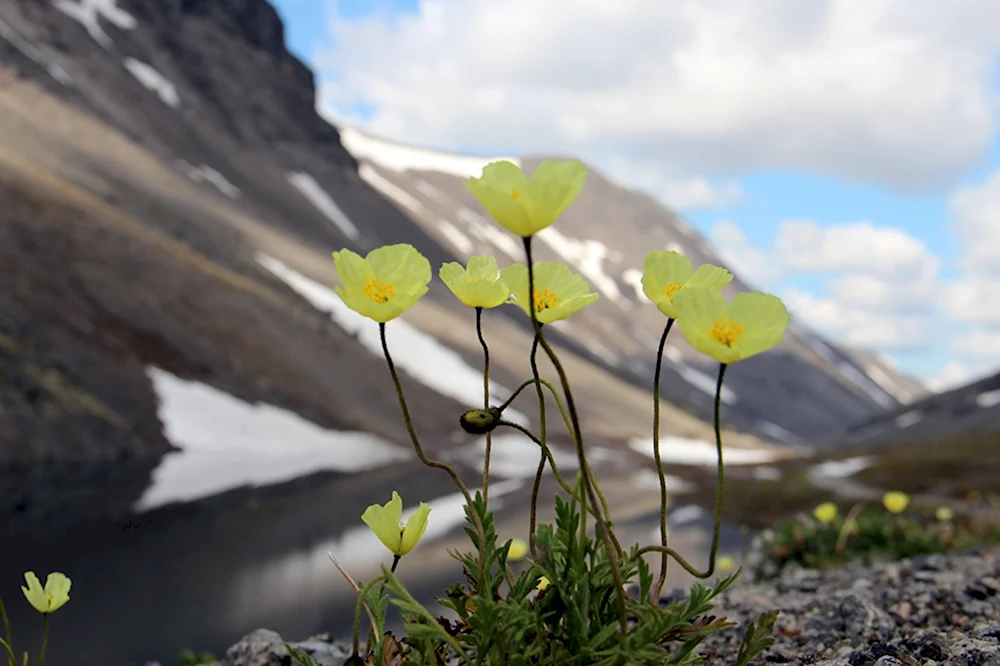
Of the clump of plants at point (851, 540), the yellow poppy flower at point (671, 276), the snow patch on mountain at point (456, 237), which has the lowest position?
the yellow poppy flower at point (671, 276)

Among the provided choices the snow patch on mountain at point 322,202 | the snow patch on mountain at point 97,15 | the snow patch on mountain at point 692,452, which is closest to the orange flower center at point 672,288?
the snow patch on mountain at point 692,452

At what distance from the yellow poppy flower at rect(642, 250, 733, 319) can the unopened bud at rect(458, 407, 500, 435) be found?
2.82 ft

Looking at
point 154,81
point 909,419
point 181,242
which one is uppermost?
point 154,81

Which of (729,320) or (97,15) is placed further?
(97,15)

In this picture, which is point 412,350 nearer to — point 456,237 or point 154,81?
point 154,81

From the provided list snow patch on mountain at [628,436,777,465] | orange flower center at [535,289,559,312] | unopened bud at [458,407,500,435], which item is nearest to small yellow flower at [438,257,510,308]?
orange flower center at [535,289,559,312]

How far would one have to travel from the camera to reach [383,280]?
2734 mm

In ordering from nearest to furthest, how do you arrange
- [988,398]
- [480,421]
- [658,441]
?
1. [480,421]
2. [658,441]
3. [988,398]

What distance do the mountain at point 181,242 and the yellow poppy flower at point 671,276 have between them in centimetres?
3450

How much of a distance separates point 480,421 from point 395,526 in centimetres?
72

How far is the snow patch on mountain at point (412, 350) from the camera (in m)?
66.1

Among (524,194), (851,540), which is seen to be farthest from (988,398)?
(524,194)

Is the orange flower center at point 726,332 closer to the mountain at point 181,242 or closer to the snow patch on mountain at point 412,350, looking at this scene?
the mountain at point 181,242

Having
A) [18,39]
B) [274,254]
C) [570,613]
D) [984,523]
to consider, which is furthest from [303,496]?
[18,39]
